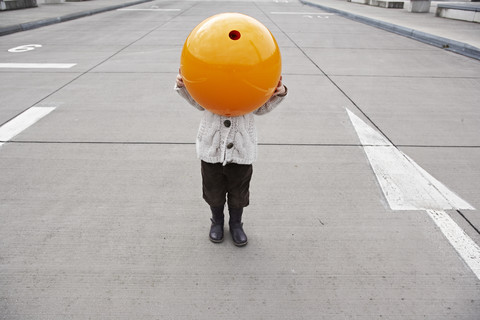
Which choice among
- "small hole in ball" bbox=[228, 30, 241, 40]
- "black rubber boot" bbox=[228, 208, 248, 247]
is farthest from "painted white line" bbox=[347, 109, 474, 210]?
"small hole in ball" bbox=[228, 30, 241, 40]

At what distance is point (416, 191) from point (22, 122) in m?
4.12

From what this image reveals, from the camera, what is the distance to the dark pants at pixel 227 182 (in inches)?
80.7

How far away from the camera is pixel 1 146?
3.40 m

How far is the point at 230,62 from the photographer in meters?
1.45

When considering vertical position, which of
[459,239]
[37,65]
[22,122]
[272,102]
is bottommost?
[459,239]

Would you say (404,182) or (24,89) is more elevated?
(24,89)

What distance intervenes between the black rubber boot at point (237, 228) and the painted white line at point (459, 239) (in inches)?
53.5

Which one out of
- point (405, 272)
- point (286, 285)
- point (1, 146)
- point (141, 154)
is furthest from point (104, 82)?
point (405, 272)

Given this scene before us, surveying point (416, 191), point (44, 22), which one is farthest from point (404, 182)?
point (44, 22)

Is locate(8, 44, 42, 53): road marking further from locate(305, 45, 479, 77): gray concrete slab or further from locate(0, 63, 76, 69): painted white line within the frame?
Answer: locate(305, 45, 479, 77): gray concrete slab

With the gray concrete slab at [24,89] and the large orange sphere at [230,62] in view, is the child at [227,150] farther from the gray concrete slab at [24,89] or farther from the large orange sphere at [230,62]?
the gray concrete slab at [24,89]

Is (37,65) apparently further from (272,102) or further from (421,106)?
(421,106)

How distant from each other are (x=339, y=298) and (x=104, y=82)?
189 inches

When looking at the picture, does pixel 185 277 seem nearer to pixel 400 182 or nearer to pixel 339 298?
pixel 339 298
